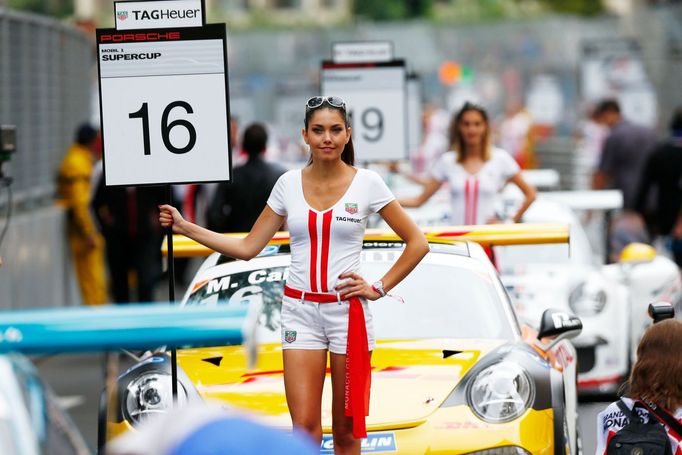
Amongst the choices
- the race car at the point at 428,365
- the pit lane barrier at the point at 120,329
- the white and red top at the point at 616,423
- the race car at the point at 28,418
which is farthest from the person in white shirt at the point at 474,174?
the pit lane barrier at the point at 120,329

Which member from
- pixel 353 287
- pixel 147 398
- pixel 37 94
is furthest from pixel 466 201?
pixel 37 94

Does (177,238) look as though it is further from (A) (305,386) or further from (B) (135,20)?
(A) (305,386)

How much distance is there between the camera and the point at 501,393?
7.02 metres

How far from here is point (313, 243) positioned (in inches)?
261

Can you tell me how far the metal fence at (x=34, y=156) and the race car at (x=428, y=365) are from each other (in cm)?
715

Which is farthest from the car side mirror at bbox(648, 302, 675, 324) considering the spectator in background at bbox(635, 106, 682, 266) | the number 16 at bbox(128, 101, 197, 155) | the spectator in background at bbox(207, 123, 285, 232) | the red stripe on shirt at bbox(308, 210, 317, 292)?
the spectator in background at bbox(635, 106, 682, 266)

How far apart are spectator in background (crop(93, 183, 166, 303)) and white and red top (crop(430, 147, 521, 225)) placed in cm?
526

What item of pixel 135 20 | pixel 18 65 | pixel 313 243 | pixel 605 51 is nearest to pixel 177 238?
pixel 135 20

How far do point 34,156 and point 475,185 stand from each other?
7614 mm

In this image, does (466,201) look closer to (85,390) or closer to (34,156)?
(85,390)

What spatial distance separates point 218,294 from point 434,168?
392 cm

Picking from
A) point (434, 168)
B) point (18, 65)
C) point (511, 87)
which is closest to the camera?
point (434, 168)

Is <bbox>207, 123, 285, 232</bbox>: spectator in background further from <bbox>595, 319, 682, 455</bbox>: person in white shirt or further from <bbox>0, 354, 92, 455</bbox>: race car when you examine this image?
<bbox>0, 354, 92, 455</bbox>: race car

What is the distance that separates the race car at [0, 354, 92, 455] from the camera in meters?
3.10
